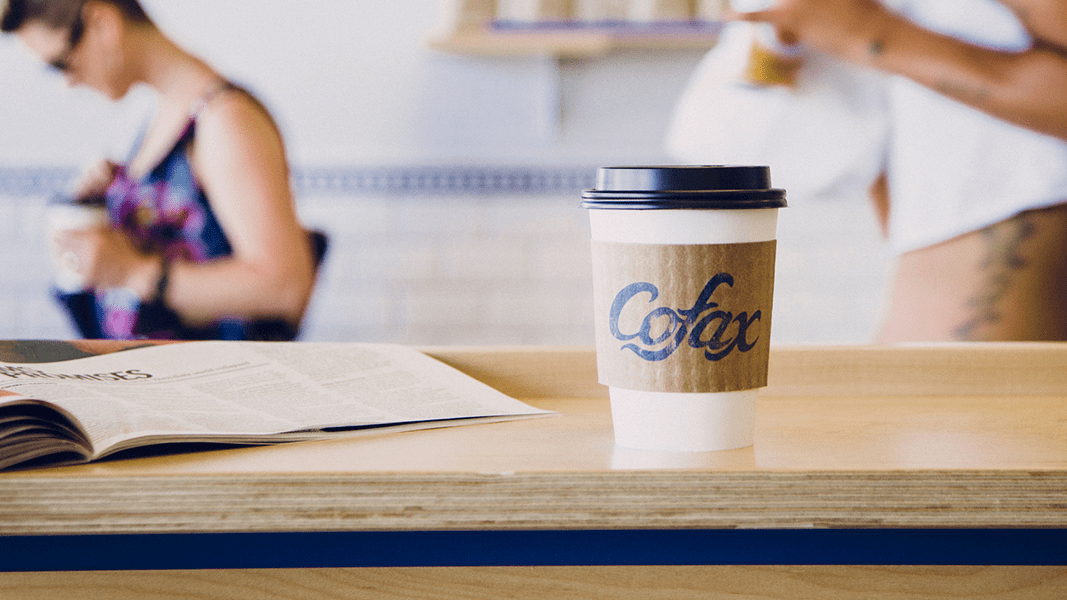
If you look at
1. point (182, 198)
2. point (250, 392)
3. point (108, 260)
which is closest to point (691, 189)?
point (250, 392)

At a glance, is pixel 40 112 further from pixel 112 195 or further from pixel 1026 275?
pixel 1026 275

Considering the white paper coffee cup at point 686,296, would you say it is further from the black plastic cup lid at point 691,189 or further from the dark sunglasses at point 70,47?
the dark sunglasses at point 70,47

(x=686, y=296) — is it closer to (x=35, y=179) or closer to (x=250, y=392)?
(x=250, y=392)

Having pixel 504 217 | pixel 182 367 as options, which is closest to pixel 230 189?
pixel 504 217

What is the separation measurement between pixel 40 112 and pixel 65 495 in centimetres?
267

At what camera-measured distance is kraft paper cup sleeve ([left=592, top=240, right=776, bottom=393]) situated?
0.43 metres

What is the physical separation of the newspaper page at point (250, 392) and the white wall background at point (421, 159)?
2075mm

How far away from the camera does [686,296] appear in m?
0.43

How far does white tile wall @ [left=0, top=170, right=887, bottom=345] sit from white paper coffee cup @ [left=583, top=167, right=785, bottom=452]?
2251 millimetres

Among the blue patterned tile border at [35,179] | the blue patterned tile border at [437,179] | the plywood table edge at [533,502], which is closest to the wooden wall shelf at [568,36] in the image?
the blue patterned tile border at [437,179]

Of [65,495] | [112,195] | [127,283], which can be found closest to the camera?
[65,495]

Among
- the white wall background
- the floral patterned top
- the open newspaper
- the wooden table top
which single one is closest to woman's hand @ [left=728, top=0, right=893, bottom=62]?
the open newspaper

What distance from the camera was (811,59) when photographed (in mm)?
1442

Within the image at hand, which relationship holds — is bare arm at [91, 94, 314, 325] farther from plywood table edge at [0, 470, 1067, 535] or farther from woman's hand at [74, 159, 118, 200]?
plywood table edge at [0, 470, 1067, 535]
